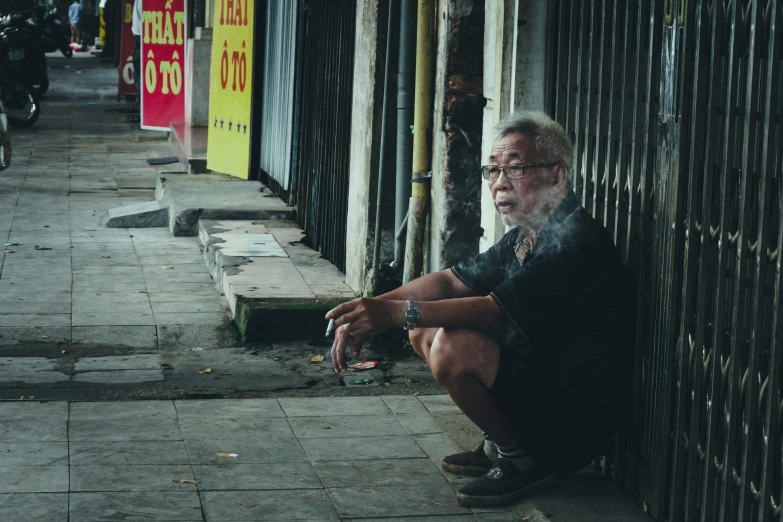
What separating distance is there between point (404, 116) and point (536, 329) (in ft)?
9.25

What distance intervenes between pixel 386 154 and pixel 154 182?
6.27 m

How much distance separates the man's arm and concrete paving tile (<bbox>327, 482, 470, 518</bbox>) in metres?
0.66

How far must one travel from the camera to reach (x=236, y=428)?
484 cm

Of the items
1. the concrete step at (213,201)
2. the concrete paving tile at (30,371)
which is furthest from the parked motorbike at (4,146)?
the concrete paving tile at (30,371)

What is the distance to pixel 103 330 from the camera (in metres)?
6.56

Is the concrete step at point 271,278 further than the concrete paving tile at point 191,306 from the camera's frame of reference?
No

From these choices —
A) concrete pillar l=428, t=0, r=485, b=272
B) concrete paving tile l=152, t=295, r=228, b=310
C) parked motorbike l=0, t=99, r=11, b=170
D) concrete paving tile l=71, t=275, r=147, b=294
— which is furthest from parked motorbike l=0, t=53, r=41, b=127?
concrete pillar l=428, t=0, r=485, b=272

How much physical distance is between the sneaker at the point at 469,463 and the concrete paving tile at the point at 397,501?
10 cm

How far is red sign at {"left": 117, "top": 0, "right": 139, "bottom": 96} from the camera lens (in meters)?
17.6

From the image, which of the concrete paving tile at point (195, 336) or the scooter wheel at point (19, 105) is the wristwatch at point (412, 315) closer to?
the concrete paving tile at point (195, 336)

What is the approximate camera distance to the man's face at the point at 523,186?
389cm

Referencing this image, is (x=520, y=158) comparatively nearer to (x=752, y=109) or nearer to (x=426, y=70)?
(x=752, y=109)

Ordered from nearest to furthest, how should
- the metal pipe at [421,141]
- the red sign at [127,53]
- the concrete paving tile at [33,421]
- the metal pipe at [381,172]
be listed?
the concrete paving tile at [33,421] < the metal pipe at [421,141] < the metal pipe at [381,172] < the red sign at [127,53]

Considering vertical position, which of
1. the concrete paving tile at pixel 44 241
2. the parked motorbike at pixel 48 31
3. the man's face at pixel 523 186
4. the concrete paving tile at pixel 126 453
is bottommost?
the concrete paving tile at pixel 126 453
